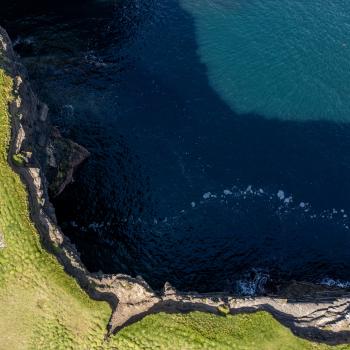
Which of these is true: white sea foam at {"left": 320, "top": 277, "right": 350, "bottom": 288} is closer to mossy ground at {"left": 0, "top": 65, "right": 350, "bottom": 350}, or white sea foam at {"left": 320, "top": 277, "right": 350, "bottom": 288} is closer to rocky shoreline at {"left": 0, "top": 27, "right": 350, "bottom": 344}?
rocky shoreline at {"left": 0, "top": 27, "right": 350, "bottom": 344}

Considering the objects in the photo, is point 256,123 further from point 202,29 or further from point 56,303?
point 56,303

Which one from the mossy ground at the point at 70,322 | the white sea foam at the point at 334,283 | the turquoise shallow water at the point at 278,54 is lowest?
the white sea foam at the point at 334,283

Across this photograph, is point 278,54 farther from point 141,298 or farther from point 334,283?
point 141,298

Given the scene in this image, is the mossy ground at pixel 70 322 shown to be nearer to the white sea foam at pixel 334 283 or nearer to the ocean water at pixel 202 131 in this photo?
the ocean water at pixel 202 131

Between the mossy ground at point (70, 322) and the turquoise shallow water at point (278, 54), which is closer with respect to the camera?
the mossy ground at point (70, 322)

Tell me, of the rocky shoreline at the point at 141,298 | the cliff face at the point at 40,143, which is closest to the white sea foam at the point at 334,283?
the rocky shoreline at the point at 141,298

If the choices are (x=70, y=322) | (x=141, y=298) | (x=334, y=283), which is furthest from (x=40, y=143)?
(x=334, y=283)

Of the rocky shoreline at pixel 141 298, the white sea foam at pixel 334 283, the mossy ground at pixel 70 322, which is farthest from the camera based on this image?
the white sea foam at pixel 334 283

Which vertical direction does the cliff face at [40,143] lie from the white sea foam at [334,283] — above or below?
above
